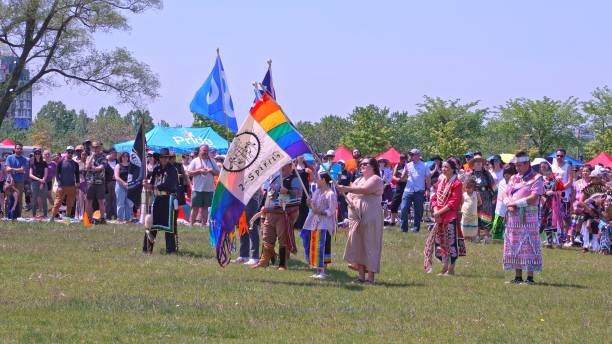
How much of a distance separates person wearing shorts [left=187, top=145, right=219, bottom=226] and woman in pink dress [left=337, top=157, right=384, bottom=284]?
25.9ft

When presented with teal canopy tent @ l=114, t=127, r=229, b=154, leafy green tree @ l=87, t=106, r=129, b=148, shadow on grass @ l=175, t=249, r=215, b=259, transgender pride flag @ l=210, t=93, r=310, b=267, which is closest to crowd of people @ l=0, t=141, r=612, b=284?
shadow on grass @ l=175, t=249, r=215, b=259

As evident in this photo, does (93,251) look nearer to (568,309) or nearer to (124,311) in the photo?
(124,311)

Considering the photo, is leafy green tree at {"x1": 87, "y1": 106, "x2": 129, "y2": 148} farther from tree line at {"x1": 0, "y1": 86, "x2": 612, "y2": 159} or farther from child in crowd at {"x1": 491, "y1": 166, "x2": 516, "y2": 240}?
child in crowd at {"x1": 491, "y1": 166, "x2": 516, "y2": 240}

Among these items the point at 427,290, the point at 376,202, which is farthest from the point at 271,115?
the point at 427,290

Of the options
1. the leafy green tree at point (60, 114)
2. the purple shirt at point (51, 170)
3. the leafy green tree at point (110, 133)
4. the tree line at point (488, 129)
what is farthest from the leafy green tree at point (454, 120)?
the leafy green tree at point (60, 114)

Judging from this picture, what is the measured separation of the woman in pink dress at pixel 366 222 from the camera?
45.1ft

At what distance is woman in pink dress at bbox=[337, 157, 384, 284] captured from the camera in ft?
45.1

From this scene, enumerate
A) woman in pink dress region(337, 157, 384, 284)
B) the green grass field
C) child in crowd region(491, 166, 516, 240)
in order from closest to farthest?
1. the green grass field
2. woman in pink dress region(337, 157, 384, 284)
3. child in crowd region(491, 166, 516, 240)

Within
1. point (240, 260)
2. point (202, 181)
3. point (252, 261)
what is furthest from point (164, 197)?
point (202, 181)

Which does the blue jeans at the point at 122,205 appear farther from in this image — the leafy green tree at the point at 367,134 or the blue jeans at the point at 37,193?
the leafy green tree at the point at 367,134

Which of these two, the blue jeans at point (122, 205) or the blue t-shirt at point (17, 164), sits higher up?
the blue t-shirt at point (17, 164)

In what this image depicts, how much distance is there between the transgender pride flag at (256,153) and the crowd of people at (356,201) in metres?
0.40

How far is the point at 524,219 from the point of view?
14164 millimetres

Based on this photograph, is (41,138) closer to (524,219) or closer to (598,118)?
(598,118)
